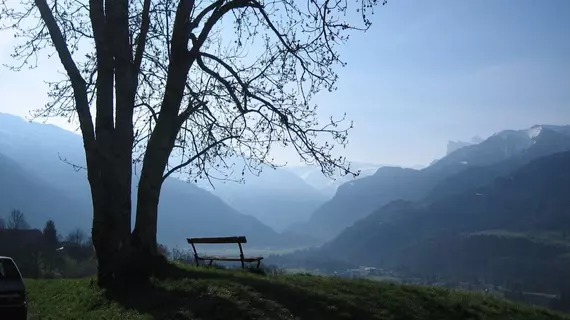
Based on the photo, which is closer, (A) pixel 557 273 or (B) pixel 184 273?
(B) pixel 184 273

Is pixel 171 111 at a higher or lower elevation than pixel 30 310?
higher

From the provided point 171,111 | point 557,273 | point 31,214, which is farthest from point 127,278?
point 31,214

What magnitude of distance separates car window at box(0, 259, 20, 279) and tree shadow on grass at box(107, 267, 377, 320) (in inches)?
82.4

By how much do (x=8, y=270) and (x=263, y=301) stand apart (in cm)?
596

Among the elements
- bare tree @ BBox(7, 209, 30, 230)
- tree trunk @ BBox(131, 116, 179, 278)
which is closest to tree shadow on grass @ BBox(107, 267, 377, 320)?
tree trunk @ BBox(131, 116, 179, 278)

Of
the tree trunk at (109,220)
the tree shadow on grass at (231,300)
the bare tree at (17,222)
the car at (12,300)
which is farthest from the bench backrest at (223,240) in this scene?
the bare tree at (17,222)

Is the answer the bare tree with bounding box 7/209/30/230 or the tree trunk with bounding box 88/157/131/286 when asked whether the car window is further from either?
the bare tree with bounding box 7/209/30/230

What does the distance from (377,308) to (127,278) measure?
5918 millimetres

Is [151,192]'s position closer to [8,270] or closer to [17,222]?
[8,270]

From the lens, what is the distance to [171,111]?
48.2 ft

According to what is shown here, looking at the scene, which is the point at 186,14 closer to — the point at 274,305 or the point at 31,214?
the point at 274,305

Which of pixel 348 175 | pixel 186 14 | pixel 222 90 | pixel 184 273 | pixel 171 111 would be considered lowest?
pixel 184 273

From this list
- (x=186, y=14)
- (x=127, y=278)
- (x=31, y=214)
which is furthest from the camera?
(x=31, y=214)

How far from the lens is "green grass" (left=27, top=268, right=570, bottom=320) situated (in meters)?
10.7
